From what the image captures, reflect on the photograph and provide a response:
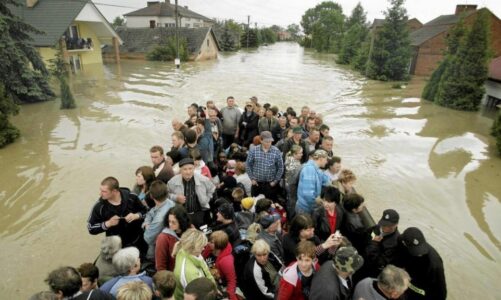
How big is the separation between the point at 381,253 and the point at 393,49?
2820cm

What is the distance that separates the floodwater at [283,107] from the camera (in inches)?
221

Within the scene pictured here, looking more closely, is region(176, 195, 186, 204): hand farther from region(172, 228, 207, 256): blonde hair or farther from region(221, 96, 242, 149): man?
region(221, 96, 242, 149): man

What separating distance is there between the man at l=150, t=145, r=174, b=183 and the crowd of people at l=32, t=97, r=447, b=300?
0.02 metres

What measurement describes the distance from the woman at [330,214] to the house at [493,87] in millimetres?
17168

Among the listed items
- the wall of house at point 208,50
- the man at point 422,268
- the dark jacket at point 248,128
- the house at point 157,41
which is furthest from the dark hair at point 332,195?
the wall of house at point 208,50

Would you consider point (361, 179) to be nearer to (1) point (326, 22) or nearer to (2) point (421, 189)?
(2) point (421, 189)

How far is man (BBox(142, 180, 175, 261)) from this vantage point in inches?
141

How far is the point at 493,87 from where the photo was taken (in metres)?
16.9

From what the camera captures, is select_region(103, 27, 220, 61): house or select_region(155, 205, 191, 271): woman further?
select_region(103, 27, 220, 61): house

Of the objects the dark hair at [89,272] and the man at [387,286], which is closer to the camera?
the man at [387,286]

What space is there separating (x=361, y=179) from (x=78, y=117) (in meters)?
12.1

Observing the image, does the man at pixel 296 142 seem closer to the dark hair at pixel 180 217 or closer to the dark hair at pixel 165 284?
the dark hair at pixel 180 217

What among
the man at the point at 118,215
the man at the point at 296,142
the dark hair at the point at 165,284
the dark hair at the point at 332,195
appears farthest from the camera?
the man at the point at 296,142

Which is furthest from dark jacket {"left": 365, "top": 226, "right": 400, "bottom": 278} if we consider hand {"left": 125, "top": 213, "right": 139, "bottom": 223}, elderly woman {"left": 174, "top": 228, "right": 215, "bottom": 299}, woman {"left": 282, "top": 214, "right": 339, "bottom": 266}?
hand {"left": 125, "top": 213, "right": 139, "bottom": 223}
